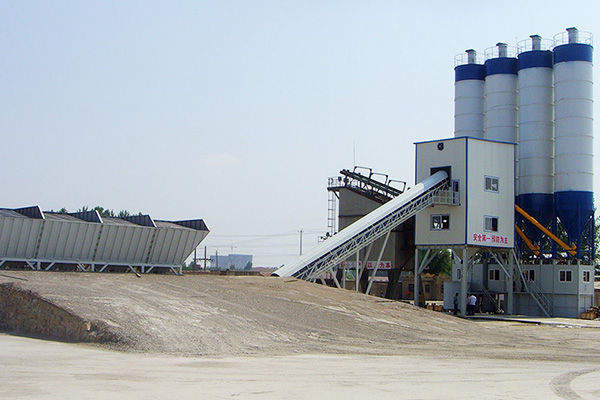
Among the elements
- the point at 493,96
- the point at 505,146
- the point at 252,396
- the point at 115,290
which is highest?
the point at 493,96

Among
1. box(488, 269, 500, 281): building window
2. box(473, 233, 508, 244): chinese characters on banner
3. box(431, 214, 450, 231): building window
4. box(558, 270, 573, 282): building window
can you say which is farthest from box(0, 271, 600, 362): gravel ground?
box(488, 269, 500, 281): building window

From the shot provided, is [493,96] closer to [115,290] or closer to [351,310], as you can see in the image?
[351,310]

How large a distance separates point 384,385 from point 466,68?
47661 mm

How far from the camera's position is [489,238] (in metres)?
50.6

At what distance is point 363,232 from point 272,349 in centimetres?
2130

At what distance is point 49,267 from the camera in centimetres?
3709

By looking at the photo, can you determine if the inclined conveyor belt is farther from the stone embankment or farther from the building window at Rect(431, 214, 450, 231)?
the stone embankment

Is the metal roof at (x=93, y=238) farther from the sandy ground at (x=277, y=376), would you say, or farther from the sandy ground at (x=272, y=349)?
the sandy ground at (x=277, y=376)

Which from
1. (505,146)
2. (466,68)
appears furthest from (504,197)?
(466,68)

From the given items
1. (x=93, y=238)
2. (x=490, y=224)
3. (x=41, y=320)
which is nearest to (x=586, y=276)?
(x=490, y=224)

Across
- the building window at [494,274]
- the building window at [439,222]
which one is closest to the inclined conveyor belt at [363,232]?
the building window at [439,222]

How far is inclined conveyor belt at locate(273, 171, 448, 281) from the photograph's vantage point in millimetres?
42938

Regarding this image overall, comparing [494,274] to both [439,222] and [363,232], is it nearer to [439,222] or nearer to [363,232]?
[439,222]

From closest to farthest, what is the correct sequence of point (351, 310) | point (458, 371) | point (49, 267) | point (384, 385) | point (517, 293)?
point (384, 385) → point (458, 371) → point (351, 310) → point (49, 267) → point (517, 293)
